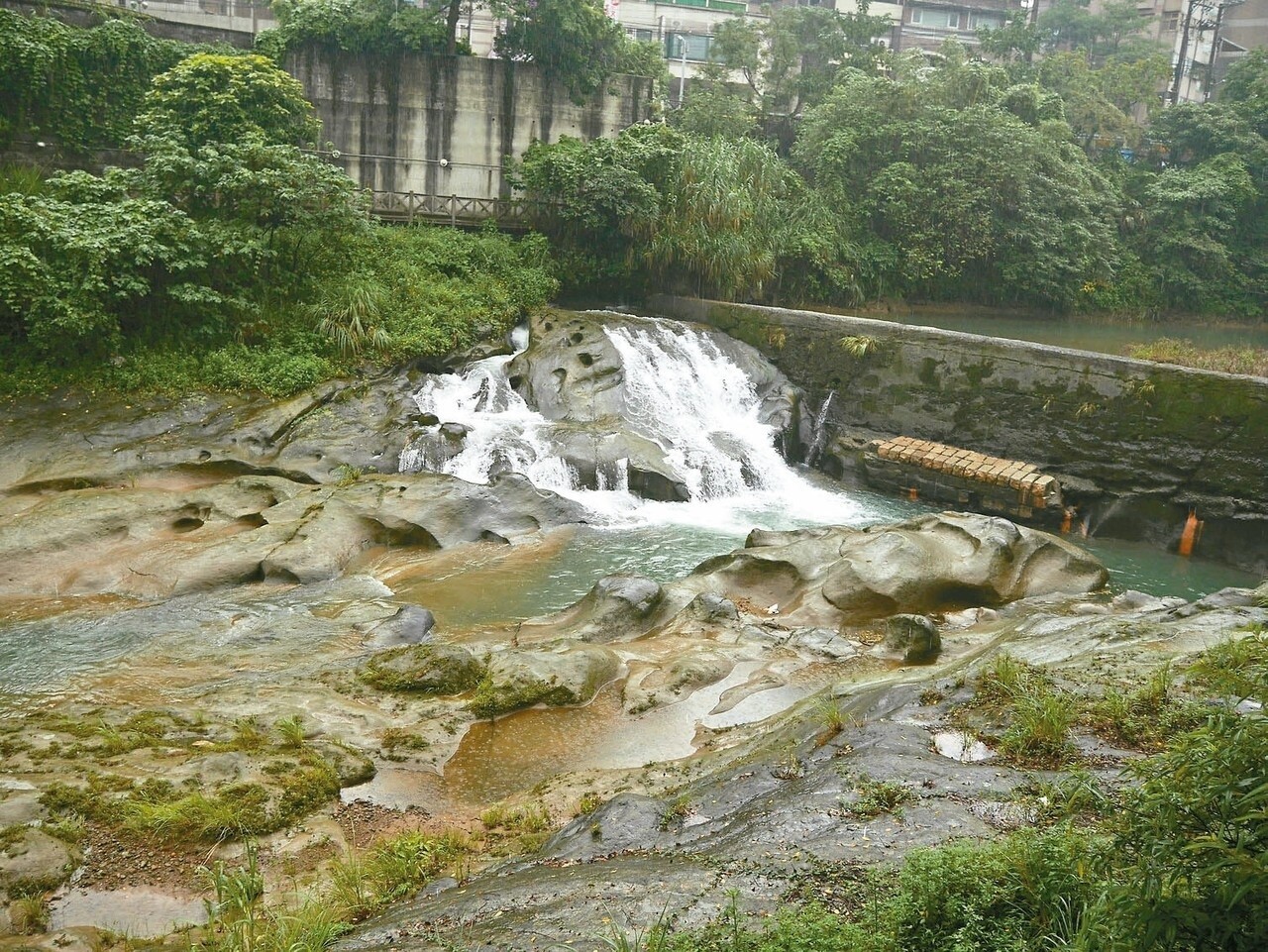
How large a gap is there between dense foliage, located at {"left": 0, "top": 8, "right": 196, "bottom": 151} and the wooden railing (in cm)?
433

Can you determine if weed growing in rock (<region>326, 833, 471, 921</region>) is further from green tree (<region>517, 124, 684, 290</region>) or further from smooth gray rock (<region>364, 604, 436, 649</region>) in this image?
green tree (<region>517, 124, 684, 290</region>)

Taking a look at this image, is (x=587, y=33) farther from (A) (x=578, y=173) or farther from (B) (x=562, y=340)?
(B) (x=562, y=340)

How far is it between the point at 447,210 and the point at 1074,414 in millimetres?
12114

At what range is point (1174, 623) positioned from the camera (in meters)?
7.36

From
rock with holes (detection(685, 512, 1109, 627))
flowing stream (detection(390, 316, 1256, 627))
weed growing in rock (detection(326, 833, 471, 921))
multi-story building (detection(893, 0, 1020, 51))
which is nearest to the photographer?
weed growing in rock (detection(326, 833, 471, 921))

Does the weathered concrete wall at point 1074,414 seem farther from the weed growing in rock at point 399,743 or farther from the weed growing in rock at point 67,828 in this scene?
the weed growing in rock at point 67,828

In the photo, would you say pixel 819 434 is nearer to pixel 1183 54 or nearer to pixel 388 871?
pixel 388 871

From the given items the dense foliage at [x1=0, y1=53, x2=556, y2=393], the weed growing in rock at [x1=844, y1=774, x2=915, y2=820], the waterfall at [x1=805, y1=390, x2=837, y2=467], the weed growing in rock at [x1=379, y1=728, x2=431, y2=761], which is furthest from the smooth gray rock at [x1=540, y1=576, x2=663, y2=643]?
the waterfall at [x1=805, y1=390, x2=837, y2=467]

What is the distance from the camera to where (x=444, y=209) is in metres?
20.1

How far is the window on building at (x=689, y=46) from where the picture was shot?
35.8 m

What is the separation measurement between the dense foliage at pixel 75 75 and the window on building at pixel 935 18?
30.3m

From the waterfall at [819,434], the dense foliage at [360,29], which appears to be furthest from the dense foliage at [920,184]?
the waterfall at [819,434]

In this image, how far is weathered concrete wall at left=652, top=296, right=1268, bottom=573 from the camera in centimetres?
1305

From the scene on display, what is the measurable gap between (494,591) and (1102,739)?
249 inches
